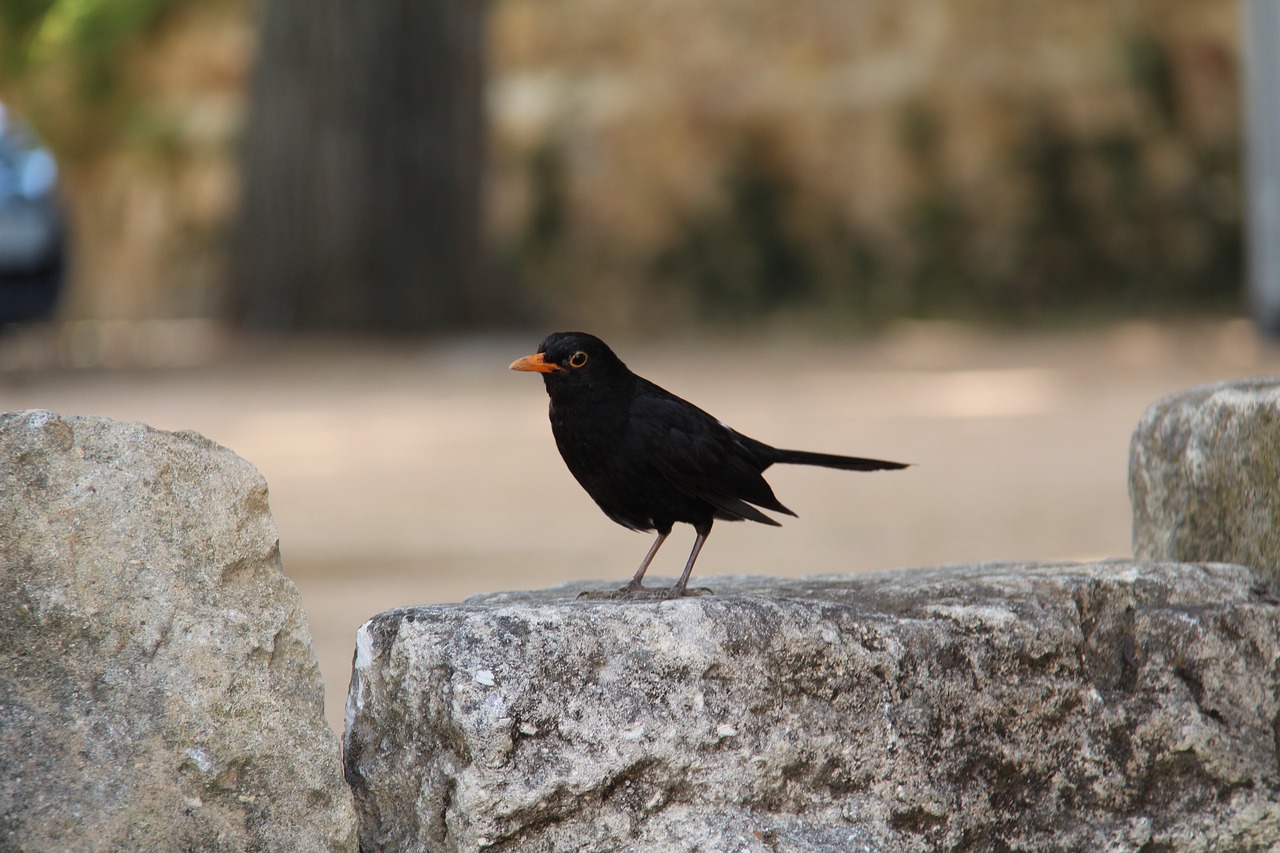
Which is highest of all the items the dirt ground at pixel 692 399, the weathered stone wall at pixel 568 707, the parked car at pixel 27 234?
the parked car at pixel 27 234

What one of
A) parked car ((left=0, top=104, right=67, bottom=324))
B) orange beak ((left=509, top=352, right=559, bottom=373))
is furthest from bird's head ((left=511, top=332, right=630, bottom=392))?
parked car ((left=0, top=104, right=67, bottom=324))

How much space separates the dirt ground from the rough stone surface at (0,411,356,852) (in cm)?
98

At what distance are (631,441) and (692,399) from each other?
22.5ft

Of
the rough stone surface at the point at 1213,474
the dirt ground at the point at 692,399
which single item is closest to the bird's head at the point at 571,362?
the dirt ground at the point at 692,399

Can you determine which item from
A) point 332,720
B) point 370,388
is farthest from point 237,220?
point 332,720

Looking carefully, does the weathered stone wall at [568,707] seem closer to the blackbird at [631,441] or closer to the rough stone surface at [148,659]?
the rough stone surface at [148,659]

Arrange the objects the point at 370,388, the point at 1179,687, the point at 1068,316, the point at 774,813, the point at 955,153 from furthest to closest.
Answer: the point at 955,153
the point at 1068,316
the point at 370,388
the point at 1179,687
the point at 774,813

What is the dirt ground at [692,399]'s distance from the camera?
19.8 feet

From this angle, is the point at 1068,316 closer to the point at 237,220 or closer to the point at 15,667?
the point at 237,220

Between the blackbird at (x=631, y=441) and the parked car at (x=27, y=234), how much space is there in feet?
29.5

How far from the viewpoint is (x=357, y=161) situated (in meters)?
13.1

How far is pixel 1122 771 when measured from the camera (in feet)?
9.11

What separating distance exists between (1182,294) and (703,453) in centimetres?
1350

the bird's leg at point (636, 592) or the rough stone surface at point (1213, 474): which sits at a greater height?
the rough stone surface at point (1213, 474)
